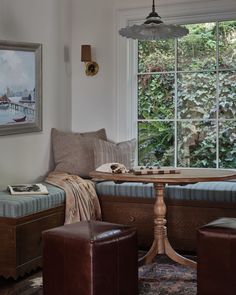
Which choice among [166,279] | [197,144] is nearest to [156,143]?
[197,144]

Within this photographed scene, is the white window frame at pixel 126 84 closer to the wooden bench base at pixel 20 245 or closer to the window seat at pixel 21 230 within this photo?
the window seat at pixel 21 230

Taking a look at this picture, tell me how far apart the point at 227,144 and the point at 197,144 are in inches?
11.3

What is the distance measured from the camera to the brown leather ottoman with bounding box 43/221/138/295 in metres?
3.15

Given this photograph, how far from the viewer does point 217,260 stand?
3.27 m

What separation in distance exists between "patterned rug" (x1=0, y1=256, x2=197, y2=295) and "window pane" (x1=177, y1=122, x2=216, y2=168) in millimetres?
1328

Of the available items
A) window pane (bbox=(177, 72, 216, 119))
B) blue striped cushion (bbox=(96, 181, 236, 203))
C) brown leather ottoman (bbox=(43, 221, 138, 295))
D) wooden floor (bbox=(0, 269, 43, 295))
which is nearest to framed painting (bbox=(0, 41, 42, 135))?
blue striped cushion (bbox=(96, 181, 236, 203))

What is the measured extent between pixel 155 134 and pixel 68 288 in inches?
97.0

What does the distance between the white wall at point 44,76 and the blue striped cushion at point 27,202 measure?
510mm

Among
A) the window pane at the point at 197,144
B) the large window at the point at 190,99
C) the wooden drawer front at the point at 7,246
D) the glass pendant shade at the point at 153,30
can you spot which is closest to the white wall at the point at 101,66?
the large window at the point at 190,99

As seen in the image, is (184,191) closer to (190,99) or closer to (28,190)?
(190,99)

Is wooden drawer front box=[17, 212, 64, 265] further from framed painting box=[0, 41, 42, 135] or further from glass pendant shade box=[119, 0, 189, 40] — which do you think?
glass pendant shade box=[119, 0, 189, 40]

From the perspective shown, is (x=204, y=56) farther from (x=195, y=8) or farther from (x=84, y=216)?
(x=84, y=216)

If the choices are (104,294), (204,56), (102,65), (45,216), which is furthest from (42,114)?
(104,294)

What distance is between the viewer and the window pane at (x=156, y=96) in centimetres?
532
